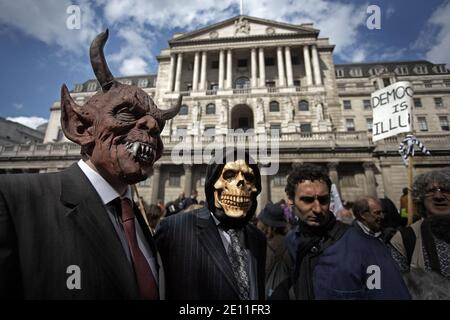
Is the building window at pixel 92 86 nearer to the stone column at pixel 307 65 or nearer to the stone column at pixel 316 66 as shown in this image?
the stone column at pixel 307 65

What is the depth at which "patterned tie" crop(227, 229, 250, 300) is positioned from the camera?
1.99 meters

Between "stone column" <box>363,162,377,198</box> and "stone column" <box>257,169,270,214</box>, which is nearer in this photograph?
"stone column" <box>363,162,377,198</box>

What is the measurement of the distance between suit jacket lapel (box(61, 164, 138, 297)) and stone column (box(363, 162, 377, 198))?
21396 millimetres

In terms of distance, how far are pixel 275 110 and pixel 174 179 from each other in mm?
15818

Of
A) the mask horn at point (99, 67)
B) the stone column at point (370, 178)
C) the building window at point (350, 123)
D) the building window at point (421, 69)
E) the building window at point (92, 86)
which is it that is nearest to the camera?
the mask horn at point (99, 67)

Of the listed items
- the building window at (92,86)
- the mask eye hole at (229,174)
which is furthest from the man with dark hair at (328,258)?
the building window at (92,86)

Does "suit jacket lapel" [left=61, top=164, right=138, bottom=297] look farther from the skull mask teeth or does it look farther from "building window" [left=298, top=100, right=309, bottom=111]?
"building window" [left=298, top=100, right=309, bottom=111]

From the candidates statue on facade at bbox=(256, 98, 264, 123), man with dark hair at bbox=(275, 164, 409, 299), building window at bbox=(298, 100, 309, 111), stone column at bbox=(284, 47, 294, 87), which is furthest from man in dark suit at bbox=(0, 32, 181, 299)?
stone column at bbox=(284, 47, 294, 87)

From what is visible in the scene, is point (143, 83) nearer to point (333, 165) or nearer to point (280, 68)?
point (280, 68)

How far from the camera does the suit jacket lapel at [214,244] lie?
1974 mm

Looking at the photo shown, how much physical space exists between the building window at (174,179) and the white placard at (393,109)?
56.7ft

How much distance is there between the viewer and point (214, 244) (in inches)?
83.0
